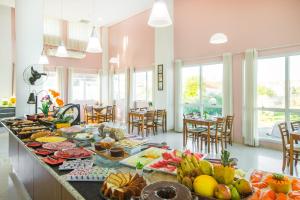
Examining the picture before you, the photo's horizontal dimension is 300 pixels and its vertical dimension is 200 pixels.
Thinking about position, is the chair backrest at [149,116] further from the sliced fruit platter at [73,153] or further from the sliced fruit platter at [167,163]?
the sliced fruit platter at [167,163]

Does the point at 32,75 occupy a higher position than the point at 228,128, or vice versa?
the point at 32,75

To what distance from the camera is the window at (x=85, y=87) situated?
31.5 ft

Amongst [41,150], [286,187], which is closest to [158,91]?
[41,150]

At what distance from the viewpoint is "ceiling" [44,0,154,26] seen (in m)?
7.32

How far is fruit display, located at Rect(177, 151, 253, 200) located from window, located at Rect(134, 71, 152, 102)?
24.2ft

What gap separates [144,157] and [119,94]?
332 inches

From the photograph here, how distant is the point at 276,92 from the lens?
504 centimetres

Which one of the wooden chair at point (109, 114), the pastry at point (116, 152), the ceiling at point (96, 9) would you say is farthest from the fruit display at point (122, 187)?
the wooden chair at point (109, 114)

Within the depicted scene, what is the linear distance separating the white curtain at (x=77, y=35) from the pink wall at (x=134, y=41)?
48.3 inches

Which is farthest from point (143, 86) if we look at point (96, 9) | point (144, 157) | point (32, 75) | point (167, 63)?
point (144, 157)

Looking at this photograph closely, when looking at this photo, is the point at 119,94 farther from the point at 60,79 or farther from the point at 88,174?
the point at 88,174

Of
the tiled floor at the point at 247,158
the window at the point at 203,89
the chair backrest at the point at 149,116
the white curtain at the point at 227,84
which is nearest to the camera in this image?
the tiled floor at the point at 247,158

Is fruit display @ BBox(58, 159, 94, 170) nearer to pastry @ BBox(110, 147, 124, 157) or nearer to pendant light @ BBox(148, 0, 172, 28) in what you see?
pastry @ BBox(110, 147, 124, 157)

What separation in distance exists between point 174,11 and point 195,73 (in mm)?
2332
